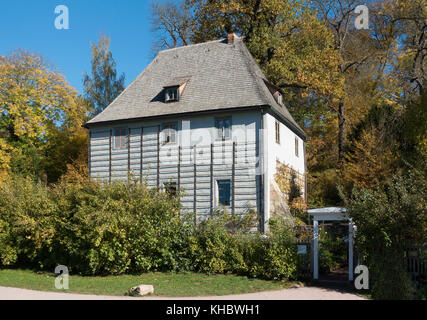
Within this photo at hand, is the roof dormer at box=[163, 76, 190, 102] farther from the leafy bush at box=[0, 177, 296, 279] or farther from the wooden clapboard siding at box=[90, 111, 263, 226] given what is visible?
the leafy bush at box=[0, 177, 296, 279]

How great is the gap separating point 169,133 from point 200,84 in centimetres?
312

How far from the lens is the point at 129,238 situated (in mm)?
16891

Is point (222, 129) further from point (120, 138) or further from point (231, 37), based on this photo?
point (231, 37)

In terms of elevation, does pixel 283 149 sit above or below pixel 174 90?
below

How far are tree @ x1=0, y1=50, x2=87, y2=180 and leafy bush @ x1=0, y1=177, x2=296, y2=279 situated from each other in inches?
630

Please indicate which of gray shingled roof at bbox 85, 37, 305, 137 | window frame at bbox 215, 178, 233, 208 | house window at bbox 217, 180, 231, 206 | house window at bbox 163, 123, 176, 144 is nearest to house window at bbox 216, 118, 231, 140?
gray shingled roof at bbox 85, 37, 305, 137

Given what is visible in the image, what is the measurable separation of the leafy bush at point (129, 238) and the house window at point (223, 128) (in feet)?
16.1

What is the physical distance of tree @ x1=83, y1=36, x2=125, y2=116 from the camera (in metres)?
40.3

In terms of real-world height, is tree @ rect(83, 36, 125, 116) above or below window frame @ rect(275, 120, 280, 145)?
above

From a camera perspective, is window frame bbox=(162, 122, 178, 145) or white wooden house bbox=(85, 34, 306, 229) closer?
white wooden house bbox=(85, 34, 306, 229)

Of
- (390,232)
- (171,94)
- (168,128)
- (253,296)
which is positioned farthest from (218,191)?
(390,232)

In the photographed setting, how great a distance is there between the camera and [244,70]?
2373 centimetres

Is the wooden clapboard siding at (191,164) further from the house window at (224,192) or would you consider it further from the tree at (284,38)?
the tree at (284,38)
